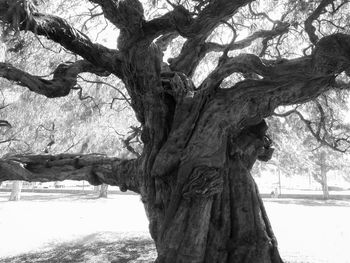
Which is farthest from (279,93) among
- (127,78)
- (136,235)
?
→ (136,235)

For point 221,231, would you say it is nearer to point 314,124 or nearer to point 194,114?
point 194,114

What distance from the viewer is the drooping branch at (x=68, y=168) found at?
598 centimetres

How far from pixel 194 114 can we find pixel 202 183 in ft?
3.65

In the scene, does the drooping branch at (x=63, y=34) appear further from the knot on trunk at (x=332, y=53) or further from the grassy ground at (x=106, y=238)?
the grassy ground at (x=106, y=238)

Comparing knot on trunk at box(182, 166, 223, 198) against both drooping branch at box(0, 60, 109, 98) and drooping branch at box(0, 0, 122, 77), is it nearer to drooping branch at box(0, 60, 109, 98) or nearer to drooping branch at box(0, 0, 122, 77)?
drooping branch at box(0, 0, 122, 77)

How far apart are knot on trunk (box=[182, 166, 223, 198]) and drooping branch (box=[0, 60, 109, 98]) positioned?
264cm

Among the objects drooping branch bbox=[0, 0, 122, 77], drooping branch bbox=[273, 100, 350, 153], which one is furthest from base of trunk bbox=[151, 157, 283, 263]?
drooping branch bbox=[0, 0, 122, 77]

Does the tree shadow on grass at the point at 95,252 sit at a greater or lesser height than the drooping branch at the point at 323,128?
lesser

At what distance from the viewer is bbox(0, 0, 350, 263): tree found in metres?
4.46

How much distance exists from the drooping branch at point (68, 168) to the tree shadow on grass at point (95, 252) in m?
3.56

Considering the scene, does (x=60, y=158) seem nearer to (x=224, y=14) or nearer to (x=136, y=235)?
(x=224, y=14)

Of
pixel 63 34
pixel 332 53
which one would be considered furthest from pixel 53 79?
pixel 332 53

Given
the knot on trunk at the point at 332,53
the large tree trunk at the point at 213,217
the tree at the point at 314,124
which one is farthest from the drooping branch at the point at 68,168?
the tree at the point at 314,124

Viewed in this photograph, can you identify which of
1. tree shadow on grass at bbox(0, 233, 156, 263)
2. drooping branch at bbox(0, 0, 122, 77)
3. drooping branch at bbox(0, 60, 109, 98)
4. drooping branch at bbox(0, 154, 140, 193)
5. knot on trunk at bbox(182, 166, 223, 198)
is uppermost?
drooping branch at bbox(0, 0, 122, 77)
